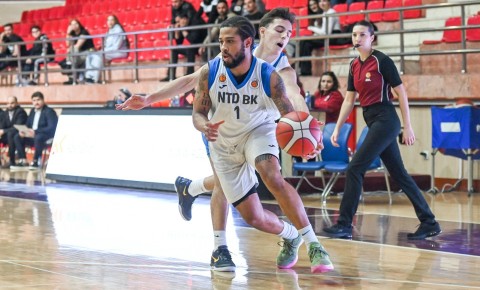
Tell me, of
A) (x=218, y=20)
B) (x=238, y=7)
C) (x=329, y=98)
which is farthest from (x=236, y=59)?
(x=218, y=20)

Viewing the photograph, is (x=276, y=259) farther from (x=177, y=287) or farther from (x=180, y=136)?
(x=180, y=136)

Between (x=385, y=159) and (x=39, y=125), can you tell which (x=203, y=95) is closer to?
(x=385, y=159)

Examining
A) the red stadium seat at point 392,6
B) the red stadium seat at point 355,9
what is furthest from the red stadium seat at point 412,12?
the red stadium seat at point 355,9

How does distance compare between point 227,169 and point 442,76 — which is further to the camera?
point 442,76

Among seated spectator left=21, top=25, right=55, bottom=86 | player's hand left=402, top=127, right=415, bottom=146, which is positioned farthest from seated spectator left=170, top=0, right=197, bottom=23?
player's hand left=402, top=127, right=415, bottom=146

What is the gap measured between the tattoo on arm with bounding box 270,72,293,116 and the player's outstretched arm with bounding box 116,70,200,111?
58 cm

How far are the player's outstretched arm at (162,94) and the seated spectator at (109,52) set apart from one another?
42.2 feet

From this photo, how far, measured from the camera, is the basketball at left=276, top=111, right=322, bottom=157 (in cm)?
641

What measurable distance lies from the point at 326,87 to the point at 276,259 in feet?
22.8

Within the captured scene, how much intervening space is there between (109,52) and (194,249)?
40.2 ft

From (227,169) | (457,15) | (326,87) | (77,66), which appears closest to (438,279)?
(227,169)

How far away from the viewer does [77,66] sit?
21.7 meters

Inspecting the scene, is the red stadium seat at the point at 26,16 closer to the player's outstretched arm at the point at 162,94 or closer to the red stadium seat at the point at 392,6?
the red stadium seat at the point at 392,6

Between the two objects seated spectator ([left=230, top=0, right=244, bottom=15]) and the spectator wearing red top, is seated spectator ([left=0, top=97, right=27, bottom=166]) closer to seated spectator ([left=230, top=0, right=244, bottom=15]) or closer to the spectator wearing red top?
seated spectator ([left=230, top=0, right=244, bottom=15])
